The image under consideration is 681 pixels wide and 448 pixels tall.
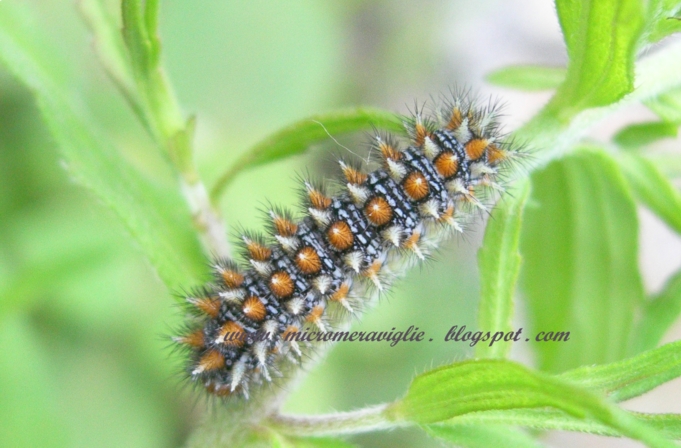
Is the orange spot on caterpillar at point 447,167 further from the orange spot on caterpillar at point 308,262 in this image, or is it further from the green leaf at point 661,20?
the green leaf at point 661,20

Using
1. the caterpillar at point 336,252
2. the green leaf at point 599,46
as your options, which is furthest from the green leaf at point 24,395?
the green leaf at point 599,46

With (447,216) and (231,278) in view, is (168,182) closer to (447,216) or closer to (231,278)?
(231,278)

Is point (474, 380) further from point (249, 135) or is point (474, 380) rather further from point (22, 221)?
point (249, 135)

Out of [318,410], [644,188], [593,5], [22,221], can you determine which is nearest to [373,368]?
[318,410]

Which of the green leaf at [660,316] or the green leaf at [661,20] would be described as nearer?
the green leaf at [661,20]

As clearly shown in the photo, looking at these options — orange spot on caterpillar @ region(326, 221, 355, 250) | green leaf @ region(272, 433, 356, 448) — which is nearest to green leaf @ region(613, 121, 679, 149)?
orange spot on caterpillar @ region(326, 221, 355, 250)

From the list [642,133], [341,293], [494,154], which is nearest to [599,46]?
[494,154]
